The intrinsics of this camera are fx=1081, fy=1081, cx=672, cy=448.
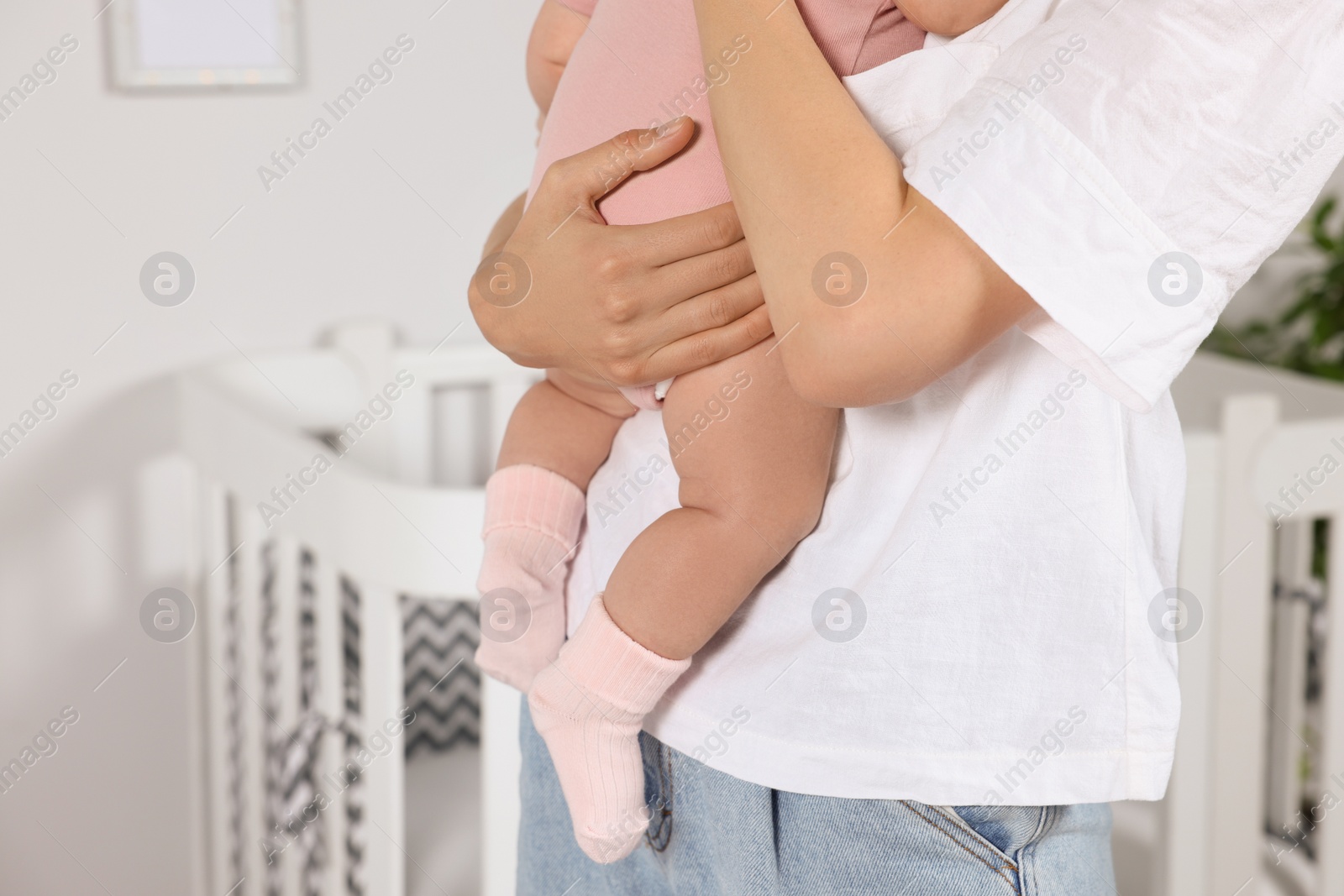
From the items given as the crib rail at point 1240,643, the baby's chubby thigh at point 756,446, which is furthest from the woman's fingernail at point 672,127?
the crib rail at point 1240,643

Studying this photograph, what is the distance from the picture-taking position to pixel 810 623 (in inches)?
20.7

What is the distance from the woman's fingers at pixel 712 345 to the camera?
0.53 metres

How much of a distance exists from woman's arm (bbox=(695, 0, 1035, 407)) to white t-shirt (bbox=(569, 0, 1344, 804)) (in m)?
0.02

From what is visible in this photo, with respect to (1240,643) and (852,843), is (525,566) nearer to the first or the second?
(852,843)

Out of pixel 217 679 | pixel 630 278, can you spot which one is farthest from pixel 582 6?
pixel 217 679

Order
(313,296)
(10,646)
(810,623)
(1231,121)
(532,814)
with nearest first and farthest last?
(1231,121) < (810,623) < (532,814) < (10,646) < (313,296)

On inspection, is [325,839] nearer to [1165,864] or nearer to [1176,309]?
[1165,864]

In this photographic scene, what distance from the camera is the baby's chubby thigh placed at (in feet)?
1.71

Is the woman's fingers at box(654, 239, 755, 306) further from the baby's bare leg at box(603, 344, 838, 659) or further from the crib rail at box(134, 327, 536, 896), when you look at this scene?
the crib rail at box(134, 327, 536, 896)

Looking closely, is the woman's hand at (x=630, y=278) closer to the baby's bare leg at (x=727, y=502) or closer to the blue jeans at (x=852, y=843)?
the baby's bare leg at (x=727, y=502)

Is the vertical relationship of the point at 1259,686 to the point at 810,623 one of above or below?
below

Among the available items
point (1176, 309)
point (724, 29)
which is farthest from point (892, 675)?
point (724, 29)

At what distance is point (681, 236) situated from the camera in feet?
1.73

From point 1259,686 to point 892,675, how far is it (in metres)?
0.87
